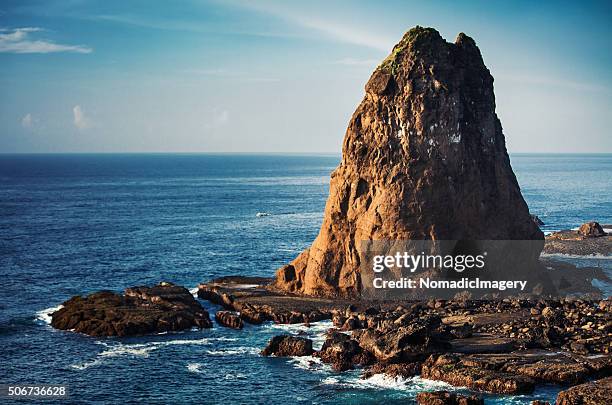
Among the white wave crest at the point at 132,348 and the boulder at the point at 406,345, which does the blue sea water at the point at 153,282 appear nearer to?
the white wave crest at the point at 132,348

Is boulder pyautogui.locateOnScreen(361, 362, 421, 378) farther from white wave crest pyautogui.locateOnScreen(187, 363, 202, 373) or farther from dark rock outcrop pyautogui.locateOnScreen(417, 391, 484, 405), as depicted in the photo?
white wave crest pyautogui.locateOnScreen(187, 363, 202, 373)

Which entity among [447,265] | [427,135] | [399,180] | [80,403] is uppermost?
[427,135]

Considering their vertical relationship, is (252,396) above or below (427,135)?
below

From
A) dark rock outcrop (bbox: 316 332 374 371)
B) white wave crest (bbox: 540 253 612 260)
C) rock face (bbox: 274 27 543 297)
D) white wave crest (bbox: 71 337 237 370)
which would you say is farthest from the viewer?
white wave crest (bbox: 540 253 612 260)

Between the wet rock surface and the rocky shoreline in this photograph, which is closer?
the rocky shoreline

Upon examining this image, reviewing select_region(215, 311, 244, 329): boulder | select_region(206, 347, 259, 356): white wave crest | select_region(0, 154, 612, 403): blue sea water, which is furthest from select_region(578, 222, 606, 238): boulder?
select_region(206, 347, 259, 356): white wave crest

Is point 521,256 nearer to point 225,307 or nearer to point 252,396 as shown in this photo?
point 225,307

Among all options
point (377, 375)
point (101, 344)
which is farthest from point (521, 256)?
point (101, 344)

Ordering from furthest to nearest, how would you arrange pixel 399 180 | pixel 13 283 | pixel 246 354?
pixel 13 283
pixel 399 180
pixel 246 354
